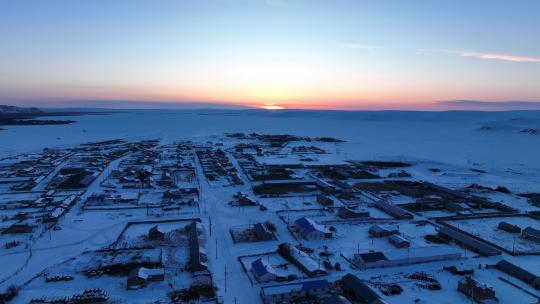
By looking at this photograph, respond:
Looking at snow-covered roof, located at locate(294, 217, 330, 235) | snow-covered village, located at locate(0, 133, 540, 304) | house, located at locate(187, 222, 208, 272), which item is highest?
snow-covered roof, located at locate(294, 217, 330, 235)

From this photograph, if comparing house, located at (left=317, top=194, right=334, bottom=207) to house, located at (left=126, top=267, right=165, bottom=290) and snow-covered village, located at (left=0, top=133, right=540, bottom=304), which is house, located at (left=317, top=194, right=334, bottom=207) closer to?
snow-covered village, located at (left=0, top=133, right=540, bottom=304)

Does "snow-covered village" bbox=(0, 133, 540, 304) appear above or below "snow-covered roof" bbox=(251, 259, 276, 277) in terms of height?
below

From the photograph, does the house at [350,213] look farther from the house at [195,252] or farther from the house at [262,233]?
the house at [195,252]

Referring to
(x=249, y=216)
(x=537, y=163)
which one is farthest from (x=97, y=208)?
(x=537, y=163)

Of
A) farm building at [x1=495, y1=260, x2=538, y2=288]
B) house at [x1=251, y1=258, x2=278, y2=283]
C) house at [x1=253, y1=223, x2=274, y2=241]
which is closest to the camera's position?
→ house at [x1=251, y1=258, x2=278, y2=283]

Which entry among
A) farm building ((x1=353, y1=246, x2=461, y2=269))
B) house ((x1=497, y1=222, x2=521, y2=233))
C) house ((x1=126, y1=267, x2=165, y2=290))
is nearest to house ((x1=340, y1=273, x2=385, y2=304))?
farm building ((x1=353, y1=246, x2=461, y2=269))

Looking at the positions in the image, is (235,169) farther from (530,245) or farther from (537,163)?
(537,163)

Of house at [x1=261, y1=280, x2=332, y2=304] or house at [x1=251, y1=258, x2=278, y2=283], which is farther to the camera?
house at [x1=251, y1=258, x2=278, y2=283]
